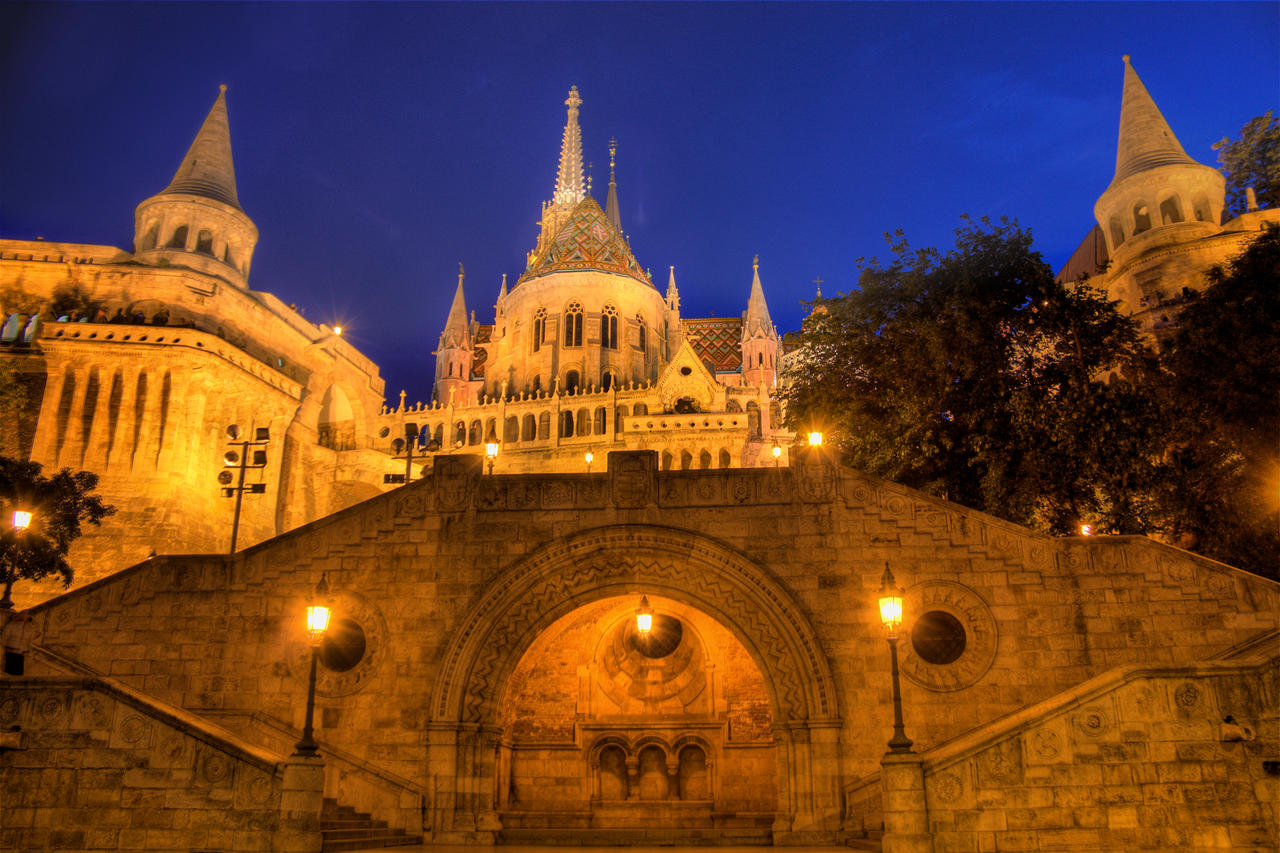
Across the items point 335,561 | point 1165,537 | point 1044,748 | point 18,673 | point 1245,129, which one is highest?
point 1245,129

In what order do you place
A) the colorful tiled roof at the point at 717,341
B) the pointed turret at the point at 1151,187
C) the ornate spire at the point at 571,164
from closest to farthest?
the pointed turret at the point at 1151,187 < the colorful tiled roof at the point at 717,341 < the ornate spire at the point at 571,164

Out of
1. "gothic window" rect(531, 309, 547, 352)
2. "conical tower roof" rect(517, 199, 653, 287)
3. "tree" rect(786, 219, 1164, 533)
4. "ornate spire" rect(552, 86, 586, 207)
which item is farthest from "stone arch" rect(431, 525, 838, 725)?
"ornate spire" rect(552, 86, 586, 207)

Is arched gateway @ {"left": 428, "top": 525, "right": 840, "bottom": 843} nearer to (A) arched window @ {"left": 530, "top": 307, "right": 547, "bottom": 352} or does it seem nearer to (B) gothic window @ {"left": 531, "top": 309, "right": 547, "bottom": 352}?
(B) gothic window @ {"left": 531, "top": 309, "right": 547, "bottom": 352}

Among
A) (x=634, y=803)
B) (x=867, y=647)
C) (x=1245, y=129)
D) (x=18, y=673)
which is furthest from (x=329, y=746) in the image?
(x=1245, y=129)

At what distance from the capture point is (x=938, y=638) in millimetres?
16594

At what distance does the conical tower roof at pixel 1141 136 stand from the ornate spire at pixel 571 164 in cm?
6865

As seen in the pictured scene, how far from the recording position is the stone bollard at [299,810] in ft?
41.1

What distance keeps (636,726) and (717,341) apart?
60.5 m

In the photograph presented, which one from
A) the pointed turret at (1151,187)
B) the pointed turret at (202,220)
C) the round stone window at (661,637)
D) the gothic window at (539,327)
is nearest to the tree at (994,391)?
the round stone window at (661,637)

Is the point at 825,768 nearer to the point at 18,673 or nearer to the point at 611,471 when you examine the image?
the point at 611,471

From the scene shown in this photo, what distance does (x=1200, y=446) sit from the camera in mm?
21734

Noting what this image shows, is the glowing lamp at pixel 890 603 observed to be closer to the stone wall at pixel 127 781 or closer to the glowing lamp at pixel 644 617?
the glowing lamp at pixel 644 617

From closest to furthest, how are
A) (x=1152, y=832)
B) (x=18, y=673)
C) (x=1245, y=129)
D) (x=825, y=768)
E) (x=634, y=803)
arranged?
(x=1152, y=832) → (x=18, y=673) → (x=825, y=768) → (x=634, y=803) → (x=1245, y=129)

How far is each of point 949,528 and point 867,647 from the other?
8.92 ft
